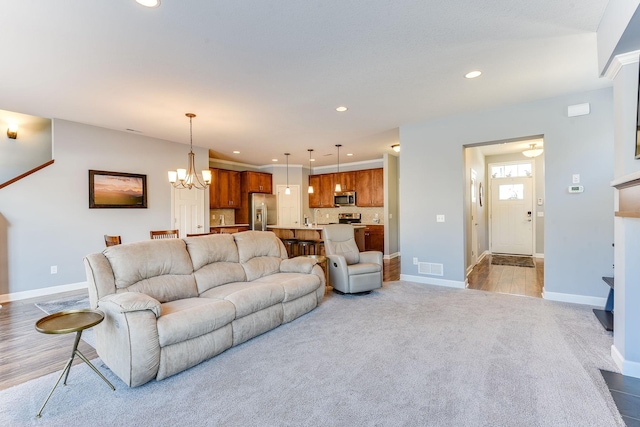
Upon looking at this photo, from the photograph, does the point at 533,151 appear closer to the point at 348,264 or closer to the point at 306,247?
the point at 348,264

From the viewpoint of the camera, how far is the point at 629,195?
2.11m

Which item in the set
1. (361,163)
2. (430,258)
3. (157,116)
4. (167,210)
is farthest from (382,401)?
(361,163)

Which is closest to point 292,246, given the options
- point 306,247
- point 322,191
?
point 306,247

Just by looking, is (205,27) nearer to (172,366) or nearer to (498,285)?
(172,366)

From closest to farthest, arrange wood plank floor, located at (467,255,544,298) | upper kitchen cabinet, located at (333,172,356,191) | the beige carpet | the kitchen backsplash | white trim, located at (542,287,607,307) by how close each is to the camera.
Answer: the beige carpet
white trim, located at (542,287,607,307)
wood plank floor, located at (467,255,544,298)
the kitchen backsplash
upper kitchen cabinet, located at (333,172,356,191)

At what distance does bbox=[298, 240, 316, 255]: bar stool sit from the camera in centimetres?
598

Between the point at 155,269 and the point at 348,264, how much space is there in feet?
9.23

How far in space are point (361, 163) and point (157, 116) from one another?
5.63m

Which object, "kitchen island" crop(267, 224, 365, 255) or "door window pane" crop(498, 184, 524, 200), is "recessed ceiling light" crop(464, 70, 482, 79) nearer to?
"kitchen island" crop(267, 224, 365, 255)

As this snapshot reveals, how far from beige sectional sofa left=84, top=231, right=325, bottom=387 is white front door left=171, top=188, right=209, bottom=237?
291 centimetres

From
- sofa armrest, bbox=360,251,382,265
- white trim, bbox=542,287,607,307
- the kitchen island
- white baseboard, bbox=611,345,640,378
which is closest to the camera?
white baseboard, bbox=611,345,640,378

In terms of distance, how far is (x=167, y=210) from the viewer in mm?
5926

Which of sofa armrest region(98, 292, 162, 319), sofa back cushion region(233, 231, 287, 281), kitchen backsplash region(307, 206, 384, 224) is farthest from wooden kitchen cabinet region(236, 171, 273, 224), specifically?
sofa armrest region(98, 292, 162, 319)

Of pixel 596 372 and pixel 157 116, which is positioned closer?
pixel 596 372
